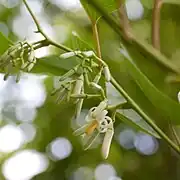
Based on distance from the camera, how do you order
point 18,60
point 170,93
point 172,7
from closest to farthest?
point 18,60
point 170,93
point 172,7

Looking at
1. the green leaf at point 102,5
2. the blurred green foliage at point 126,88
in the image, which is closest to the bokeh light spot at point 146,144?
the blurred green foliage at point 126,88

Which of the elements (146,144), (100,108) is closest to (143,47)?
(100,108)

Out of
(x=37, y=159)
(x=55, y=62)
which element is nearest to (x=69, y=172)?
(x=37, y=159)

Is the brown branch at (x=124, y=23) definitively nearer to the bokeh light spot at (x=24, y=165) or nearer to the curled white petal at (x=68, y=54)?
the curled white petal at (x=68, y=54)

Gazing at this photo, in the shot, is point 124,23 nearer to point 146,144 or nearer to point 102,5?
point 102,5

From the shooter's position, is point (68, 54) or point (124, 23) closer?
point (68, 54)

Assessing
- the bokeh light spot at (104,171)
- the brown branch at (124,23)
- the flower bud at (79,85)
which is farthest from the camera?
the bokeh light spot at (104,171)

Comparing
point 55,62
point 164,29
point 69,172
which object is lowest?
point 69,172

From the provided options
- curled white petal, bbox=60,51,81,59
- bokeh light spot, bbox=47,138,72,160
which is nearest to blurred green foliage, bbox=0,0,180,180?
bokeh light spot, bbox=47,138,72,160

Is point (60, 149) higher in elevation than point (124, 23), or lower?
lower

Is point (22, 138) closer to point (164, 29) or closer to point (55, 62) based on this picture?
point (164, 29)

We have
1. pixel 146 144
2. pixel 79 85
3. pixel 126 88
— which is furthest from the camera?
pixel 146 144
